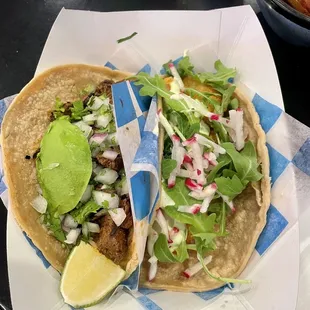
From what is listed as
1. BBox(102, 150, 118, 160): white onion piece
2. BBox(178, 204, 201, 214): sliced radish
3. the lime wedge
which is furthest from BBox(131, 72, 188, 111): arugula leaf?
the lime wedge

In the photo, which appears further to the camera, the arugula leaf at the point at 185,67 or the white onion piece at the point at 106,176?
the arugula leaf at the point at 185,67

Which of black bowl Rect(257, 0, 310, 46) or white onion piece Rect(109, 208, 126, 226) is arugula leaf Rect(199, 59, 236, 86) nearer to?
black bowl Rect(257, 0, 310, 46)

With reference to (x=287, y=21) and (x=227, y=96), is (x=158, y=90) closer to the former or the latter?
(x=227, y=96)

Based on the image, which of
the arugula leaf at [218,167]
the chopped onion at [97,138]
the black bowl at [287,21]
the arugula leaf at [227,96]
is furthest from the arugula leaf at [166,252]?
the black bowl at [287,21]

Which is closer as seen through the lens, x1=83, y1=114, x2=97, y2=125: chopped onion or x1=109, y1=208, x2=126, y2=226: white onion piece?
x1=109, y1=208, x2=126, y2=226: white onion piece

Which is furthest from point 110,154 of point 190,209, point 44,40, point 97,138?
point 44,40

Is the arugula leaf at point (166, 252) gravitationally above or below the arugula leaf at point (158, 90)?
below

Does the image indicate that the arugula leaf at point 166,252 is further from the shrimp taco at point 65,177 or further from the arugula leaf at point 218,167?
the arugula leaf at point 218,167

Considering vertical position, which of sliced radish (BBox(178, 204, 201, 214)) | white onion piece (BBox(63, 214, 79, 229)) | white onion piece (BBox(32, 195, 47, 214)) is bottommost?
white onion piece (BBox(63, 214, 79, 229))

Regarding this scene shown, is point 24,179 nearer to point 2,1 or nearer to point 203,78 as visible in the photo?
point 203,78
